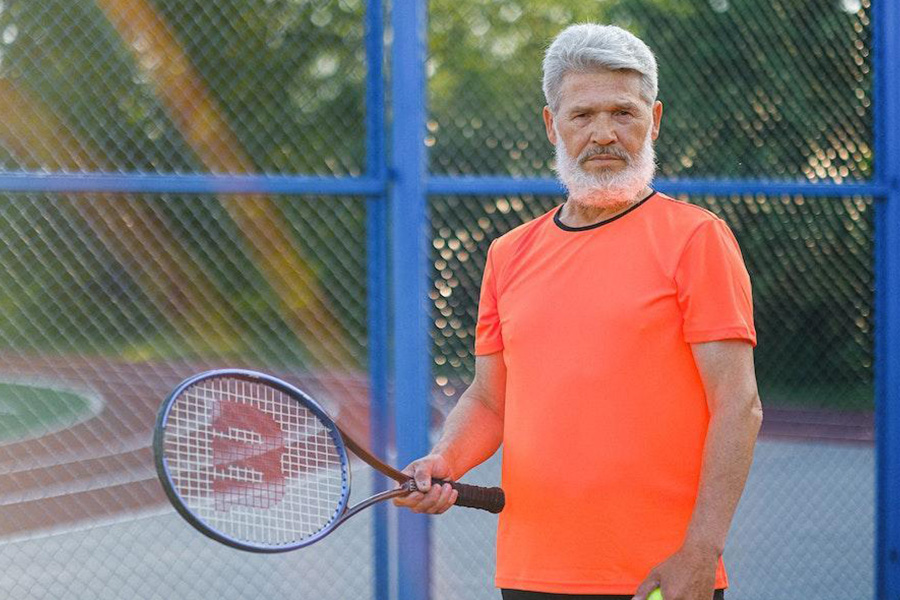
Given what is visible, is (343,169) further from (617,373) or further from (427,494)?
(617,373)

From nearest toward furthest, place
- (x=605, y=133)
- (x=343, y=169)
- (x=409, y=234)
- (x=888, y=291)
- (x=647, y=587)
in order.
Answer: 1. (x=647, y=587)
2. (x=605, y=133)
3. (x=409, y=234)
4. (x=343, y=169)
5. (x=888, y=291)

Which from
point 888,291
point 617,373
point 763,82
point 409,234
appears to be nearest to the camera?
point 617,373

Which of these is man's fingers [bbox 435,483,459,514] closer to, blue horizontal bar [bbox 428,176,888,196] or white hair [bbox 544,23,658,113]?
white hair [bbox 544,23,658,113]

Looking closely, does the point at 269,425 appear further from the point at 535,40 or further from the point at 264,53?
the point at 535,40

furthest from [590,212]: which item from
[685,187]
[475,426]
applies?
[685,187]

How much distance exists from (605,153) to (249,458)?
964 millimetres

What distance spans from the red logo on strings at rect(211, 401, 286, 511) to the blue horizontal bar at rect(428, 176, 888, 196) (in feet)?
4.09

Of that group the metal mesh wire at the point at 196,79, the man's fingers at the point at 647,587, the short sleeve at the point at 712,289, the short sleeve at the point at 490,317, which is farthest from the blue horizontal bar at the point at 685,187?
the man's fingers at the point at 647,587

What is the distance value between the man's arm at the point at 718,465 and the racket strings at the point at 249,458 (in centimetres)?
73

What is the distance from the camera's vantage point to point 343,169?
3.71m

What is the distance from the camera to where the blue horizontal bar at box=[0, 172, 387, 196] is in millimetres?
3248

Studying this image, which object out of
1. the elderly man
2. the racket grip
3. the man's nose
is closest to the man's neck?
the elderly man

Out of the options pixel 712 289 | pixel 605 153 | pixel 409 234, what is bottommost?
pixel 712 289

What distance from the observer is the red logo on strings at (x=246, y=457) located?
249cm
